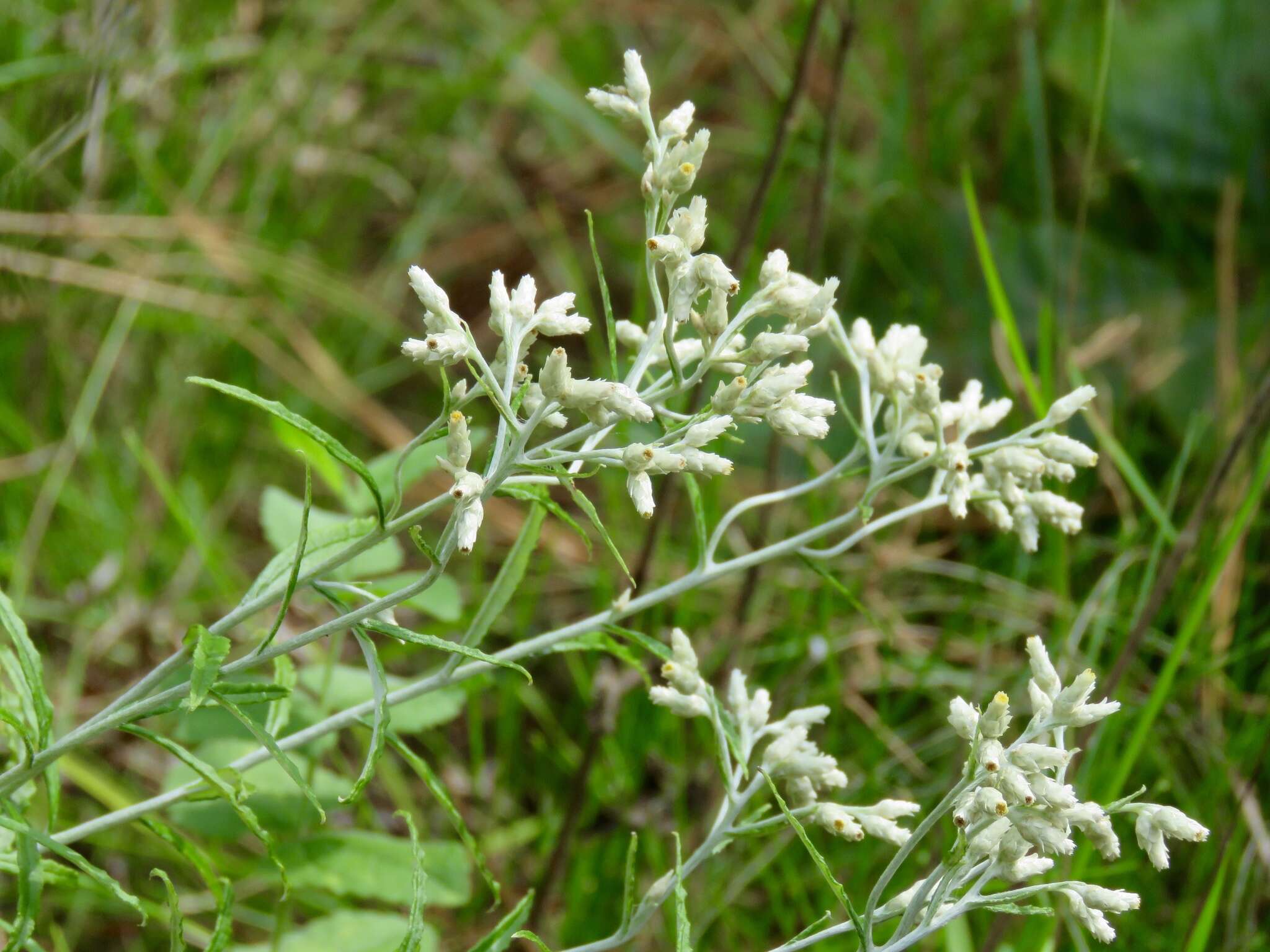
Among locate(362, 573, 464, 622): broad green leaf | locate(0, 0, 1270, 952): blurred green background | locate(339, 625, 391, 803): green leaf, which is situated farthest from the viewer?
locate(0, 0, 1270, 952): blurred green background

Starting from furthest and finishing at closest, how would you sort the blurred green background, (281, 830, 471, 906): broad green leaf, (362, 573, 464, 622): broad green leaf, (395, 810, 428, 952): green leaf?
1. the blurred green background
2. (362, 573, 464, 622): broad green leaf
3. (281, 830, 471, 906): broad green leaf
4. (395, 810, 428, 952): green leaf

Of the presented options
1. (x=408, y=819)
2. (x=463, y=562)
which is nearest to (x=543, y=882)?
(x=408, y=819)

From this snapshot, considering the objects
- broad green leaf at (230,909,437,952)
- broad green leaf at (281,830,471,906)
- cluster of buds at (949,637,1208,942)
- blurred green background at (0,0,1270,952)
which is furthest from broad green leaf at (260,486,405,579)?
cluster of buds at (949,637,1208,942)

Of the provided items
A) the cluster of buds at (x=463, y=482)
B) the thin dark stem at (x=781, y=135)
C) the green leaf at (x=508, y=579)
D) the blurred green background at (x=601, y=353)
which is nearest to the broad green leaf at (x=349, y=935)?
the blurred green background at (x=601, y=353)

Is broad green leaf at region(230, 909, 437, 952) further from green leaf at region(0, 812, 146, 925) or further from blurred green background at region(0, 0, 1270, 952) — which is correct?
green leaf at region(0, 812, 146, 925)

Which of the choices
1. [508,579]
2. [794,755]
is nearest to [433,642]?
[508,579]

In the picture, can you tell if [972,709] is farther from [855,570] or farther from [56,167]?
[56,167]
